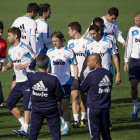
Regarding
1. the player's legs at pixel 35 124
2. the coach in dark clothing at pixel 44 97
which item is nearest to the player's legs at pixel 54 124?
the coach in dark clothing at pixel 44 97

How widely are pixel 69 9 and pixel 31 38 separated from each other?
76.2 ft

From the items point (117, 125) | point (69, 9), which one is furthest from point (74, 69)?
point (69, 9)

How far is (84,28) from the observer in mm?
30625

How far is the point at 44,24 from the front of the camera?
1420cm

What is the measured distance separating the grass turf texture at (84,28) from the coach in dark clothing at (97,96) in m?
1.87

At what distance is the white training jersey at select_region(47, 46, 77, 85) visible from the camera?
11.5 m

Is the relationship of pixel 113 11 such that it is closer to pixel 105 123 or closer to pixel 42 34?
pixel 42 34

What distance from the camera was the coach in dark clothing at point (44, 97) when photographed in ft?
30.7

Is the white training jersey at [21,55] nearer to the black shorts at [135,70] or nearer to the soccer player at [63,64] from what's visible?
the soccer player at [63,64]

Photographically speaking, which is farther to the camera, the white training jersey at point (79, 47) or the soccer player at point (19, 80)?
the white training jersey at point (79, 47)

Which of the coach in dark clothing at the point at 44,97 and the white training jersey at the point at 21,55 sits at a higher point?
the white training jersey at the point at 21,55

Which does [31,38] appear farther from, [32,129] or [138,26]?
[32,129]

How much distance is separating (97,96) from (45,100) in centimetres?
97

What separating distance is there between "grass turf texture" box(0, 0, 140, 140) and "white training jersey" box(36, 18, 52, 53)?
1.92 meters
